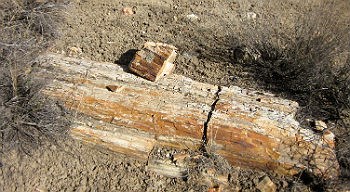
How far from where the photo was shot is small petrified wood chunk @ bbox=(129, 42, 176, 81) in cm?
328

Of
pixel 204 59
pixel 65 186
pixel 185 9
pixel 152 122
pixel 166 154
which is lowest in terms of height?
pixel 65 186

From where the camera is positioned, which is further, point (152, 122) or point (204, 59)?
point (204, 59)

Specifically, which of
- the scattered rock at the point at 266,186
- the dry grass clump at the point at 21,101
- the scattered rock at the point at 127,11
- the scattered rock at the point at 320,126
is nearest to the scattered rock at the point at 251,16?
the scattered rock at the point at 127,11

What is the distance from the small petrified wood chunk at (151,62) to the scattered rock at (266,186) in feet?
4.12

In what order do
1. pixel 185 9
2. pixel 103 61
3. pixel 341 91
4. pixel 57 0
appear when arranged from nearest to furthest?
pixel 341 91 < pixel 103 61 < pixel 57 0 < pixel 185 9

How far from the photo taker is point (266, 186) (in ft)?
9.03

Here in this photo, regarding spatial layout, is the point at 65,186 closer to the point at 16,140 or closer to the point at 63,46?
the point at 16,140

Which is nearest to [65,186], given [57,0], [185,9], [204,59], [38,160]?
[38,160]

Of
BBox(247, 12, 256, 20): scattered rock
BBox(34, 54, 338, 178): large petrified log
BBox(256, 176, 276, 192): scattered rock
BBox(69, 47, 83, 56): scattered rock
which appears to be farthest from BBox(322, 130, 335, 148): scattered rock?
BBox(69, 47, 83, 56): scattered rock

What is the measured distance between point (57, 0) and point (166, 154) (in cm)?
230

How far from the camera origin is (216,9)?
446cm

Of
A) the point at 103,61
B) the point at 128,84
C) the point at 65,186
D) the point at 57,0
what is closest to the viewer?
the point at 65,186

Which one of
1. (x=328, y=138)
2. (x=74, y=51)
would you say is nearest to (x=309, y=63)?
(x=328, y=138)

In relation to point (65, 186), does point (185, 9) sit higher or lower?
higher
